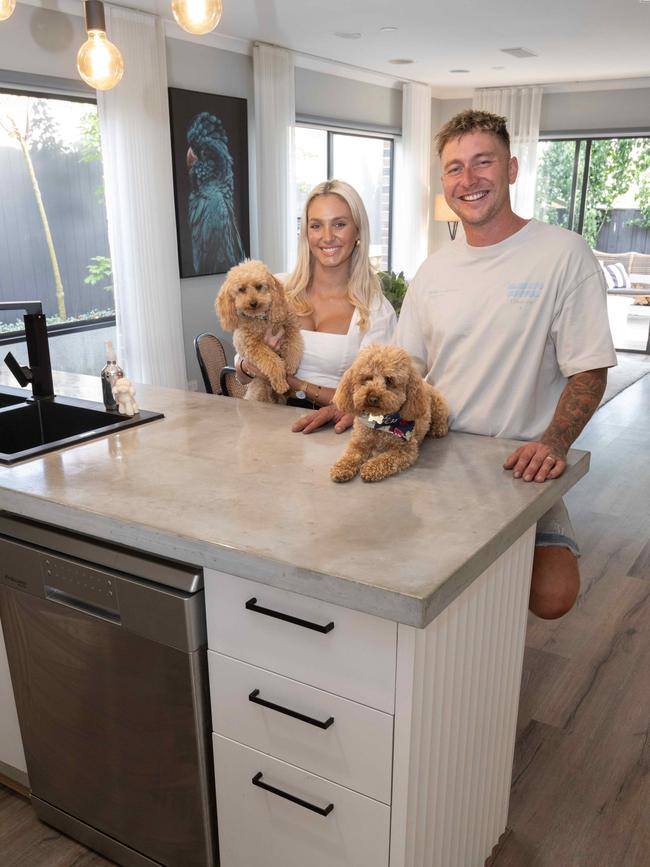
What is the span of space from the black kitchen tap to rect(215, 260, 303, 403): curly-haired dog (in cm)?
60

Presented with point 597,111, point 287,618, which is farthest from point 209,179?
point 287,618

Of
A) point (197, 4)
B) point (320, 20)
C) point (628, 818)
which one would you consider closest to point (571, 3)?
point (320, 20)

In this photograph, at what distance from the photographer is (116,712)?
158cm

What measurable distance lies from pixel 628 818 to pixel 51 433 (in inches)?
76.0

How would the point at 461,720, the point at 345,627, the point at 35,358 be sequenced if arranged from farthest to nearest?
the point at 35,358, the point at 461,720, the point at 345,627

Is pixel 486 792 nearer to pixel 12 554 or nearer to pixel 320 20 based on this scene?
pixel 12 554

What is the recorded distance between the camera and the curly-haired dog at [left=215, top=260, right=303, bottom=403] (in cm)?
249

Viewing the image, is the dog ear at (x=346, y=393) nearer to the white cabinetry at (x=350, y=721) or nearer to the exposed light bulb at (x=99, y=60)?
the white cabinetry at (x=350, y=721)

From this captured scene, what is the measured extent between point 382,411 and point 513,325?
563 mm

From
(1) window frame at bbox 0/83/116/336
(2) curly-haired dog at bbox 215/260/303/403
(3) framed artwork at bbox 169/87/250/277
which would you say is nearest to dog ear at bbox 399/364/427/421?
(2) curly-haired dog at bbox 215/260/303/403

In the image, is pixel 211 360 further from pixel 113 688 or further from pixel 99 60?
pixel 113 688

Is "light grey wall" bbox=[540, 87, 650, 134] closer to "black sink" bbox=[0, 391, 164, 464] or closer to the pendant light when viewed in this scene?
the pendant light

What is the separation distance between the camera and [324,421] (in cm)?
201

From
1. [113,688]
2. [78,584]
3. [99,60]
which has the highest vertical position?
[99,60]
